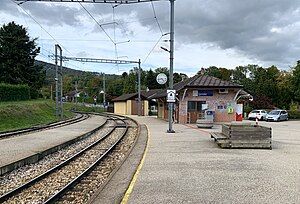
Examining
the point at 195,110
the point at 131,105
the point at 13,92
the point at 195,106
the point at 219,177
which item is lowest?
the point at 219,177

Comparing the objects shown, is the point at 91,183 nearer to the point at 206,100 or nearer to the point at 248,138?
the point at 248,138

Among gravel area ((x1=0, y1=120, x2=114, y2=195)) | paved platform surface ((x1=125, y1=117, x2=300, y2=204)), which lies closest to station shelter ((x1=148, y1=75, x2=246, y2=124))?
gravel area ((x1=0, y1=120, x2=114, y2=195))

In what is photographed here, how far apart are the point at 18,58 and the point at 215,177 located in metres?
52.5

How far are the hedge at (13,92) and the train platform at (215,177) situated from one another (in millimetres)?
34472

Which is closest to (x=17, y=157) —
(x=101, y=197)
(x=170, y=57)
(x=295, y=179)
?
(x=101, y=197)

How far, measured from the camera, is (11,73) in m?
55.1

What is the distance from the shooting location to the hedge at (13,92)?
43709 millimetres

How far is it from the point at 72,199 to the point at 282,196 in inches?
161

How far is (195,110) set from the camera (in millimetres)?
32906

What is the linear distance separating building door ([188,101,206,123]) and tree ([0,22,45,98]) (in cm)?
3166

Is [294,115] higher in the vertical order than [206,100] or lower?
lower

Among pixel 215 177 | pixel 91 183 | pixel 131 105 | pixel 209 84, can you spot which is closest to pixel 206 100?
pixel 209 84

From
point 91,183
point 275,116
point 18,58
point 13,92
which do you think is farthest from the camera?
point 18,58

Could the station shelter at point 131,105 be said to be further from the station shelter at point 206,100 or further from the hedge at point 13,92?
the station shelter at point 206,100
